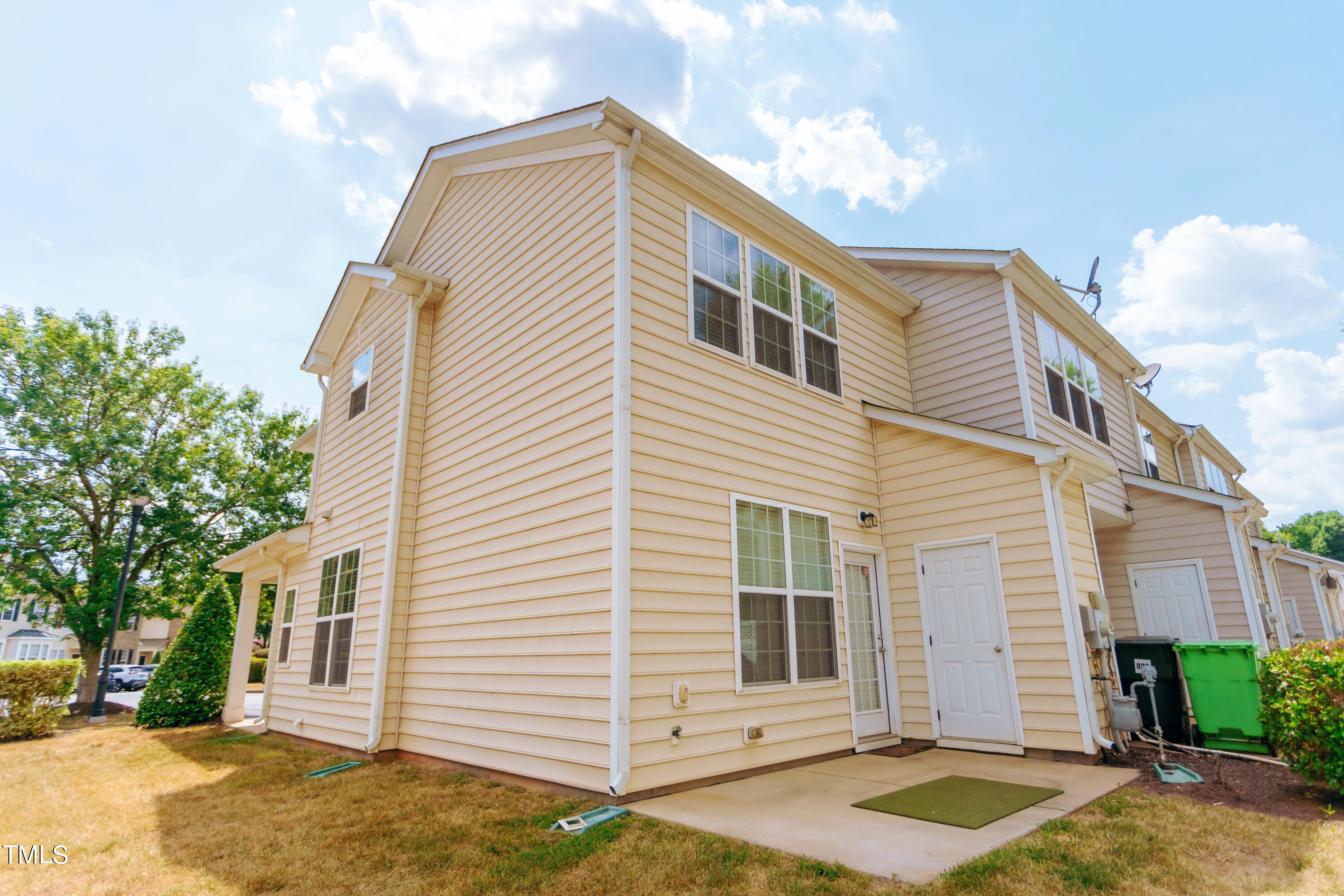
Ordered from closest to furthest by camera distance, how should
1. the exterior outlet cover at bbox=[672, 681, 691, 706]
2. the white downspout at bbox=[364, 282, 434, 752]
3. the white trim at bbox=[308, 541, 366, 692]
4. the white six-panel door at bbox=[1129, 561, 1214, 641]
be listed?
1. the exterior outlet cover at bbox=[672, 681, 691, 706]
2. the white downspout at bbox=[364, 282, 434, 752]
3. the white trim at bbox=[308, 541, 366, 692]
4. the white six-panel door at bbox=[1129, 561, 1214, 641]

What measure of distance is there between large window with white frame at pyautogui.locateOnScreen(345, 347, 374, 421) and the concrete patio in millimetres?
7558

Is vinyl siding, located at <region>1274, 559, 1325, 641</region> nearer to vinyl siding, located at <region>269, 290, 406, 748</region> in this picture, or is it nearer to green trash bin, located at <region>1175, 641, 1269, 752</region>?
green trash bin, located at <region>1175, 641, 1269, 752</region>

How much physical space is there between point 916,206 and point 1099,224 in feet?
10.6

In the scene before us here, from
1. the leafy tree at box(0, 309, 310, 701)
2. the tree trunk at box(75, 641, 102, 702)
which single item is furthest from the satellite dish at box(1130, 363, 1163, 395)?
the tree trunk at box(75, 641, 102, 702)

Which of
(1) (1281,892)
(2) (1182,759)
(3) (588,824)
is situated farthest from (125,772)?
(2) (1182,759)

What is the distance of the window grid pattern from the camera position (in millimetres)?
6457

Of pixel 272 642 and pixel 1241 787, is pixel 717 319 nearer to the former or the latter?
pixel 1241 787

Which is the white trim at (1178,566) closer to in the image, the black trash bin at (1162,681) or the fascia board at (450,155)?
the black trash bin at (1162,681)

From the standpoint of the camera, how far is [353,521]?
920 centimetres

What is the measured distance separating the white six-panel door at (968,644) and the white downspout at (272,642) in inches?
389

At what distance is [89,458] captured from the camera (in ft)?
53.5

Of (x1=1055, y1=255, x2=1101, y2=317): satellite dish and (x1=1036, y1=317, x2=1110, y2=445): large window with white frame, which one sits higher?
(x1=1055, y1=255, x2=1101, y2=317): satellite dish

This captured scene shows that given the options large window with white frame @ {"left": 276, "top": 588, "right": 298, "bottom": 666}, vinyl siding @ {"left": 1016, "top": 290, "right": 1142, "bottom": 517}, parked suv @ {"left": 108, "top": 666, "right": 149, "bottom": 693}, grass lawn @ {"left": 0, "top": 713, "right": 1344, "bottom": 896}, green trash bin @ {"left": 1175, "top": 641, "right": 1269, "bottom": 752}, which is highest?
vinyl siding @ {"left": 1016, "top": 290, "right": 1142, "bottom": 517}

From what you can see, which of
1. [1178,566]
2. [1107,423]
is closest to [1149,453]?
[1107,423]
